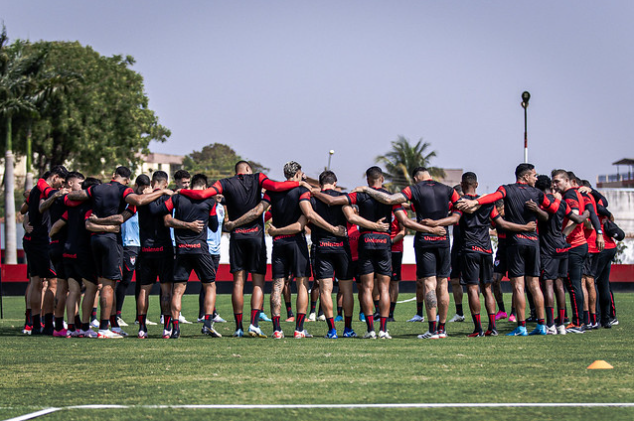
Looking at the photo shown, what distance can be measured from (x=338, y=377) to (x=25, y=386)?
2.67 m

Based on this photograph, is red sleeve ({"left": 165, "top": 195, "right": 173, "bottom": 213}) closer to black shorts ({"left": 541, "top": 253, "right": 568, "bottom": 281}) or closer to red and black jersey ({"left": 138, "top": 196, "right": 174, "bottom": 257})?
red and black jersey ({"left": 138, "top": 196, "right": 174, "bottom": 257})

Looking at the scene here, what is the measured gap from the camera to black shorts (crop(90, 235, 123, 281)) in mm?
11539

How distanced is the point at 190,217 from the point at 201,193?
348 mm

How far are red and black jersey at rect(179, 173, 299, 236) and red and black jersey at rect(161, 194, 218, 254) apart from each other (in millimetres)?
107

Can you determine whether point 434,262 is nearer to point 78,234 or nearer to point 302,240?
point 302,240

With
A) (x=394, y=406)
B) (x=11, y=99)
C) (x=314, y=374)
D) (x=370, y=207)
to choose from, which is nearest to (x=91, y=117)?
(x=11, y=99)

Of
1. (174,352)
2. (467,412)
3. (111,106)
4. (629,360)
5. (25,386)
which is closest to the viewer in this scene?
(467,412)

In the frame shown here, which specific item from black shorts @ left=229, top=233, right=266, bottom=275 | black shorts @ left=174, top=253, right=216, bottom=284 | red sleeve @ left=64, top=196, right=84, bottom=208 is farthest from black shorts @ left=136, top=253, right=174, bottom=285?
red sleeve @ left=64, top=196, right=84, bottom=208

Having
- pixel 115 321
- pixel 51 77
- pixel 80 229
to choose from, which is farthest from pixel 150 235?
pixel 51 77

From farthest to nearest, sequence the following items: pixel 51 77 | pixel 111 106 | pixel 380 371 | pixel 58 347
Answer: pixel 111 106 < pixel 51 77 < pixel 58 347 < pixel 380 371

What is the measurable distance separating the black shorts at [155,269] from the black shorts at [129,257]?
212 centimetres

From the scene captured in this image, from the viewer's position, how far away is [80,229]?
11812 millimetres

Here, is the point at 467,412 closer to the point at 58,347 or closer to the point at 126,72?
the point at 58,347

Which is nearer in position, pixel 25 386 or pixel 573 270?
pixel 25 386
